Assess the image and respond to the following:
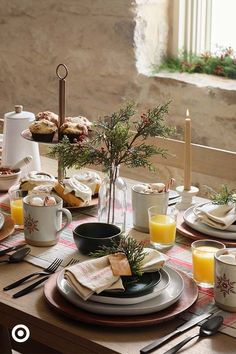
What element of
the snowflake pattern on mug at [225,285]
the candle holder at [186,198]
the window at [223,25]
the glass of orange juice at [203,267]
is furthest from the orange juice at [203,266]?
the window at [223,25]

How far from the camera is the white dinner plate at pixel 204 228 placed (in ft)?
5.94

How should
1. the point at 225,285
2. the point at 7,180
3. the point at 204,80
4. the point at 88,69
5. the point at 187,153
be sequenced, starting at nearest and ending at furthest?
1. the point at 225,285
2. the point at 187,153
3. the point at 7,180
4. the point at 204,80
5. the point at 88,69

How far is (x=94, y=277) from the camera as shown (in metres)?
1.42

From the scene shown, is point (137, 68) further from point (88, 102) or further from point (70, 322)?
point (70, 322)

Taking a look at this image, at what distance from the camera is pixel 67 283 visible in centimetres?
149

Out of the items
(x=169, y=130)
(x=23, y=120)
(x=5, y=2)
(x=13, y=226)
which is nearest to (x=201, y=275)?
(x=169, y=130)

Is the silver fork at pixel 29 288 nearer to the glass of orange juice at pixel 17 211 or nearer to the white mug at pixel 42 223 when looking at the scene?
the white mug at pixel 42 223

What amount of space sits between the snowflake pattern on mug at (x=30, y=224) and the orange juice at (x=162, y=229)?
27 centimetres

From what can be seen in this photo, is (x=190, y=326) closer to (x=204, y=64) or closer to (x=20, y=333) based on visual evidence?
(x=20, y=333)

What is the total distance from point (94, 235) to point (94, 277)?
31 centimetres

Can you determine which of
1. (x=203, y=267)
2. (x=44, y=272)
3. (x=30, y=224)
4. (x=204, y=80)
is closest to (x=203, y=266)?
(x=203, y=267)

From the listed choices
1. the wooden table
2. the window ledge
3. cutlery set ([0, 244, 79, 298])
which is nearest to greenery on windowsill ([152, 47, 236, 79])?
the window ledge

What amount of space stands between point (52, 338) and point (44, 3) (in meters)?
2.52

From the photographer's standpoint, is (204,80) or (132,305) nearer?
(132,305)
